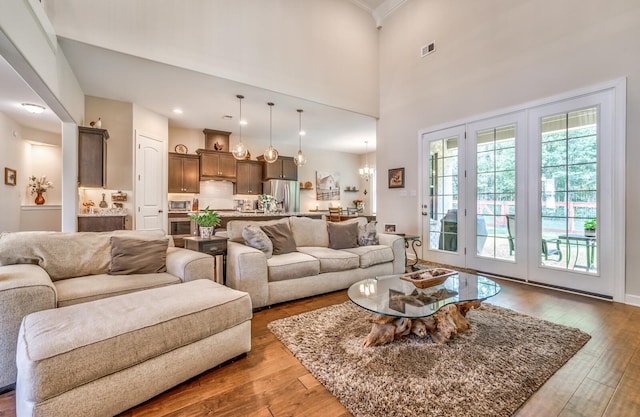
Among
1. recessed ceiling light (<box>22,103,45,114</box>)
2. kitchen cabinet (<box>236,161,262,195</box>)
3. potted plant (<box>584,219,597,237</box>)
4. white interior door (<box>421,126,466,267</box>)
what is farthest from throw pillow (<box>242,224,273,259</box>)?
recessed ceiling light (<box>22,103,45,114</box>)

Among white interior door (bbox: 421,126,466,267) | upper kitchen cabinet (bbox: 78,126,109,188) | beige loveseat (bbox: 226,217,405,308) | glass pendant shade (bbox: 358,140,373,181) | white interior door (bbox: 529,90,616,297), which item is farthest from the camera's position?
glass pendant shade (bbox: 358,140,373,181)

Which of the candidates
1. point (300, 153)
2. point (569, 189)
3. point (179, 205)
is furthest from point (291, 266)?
point (179, 205)

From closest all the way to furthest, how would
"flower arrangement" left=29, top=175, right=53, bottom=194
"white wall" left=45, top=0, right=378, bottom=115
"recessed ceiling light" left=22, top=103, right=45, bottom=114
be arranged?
"white wall" left=45, top=0, right=378, bottom=115, "recessed ceiling light" left=22, top=103, right=45, bottom=114, "flower arrangement" left=29, top=175, right=53, bottom=194

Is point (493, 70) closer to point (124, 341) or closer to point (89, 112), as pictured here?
point (124, 341)

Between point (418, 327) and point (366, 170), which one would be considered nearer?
point (418, 327)

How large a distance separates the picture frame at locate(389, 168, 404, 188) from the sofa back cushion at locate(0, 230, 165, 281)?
4.50 meters

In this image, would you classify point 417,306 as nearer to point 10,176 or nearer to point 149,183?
point 149,183

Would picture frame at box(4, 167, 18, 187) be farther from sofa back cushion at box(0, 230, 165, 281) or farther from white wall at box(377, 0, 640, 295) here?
white wall at box(377, 0, 640, 295)

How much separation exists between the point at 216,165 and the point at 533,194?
6.28 m

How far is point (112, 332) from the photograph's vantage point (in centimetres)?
136

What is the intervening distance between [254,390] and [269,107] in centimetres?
482

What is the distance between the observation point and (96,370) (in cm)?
128

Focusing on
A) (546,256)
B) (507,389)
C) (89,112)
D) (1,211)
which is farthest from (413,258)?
(1,211)

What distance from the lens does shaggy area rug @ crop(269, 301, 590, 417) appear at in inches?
57.7
